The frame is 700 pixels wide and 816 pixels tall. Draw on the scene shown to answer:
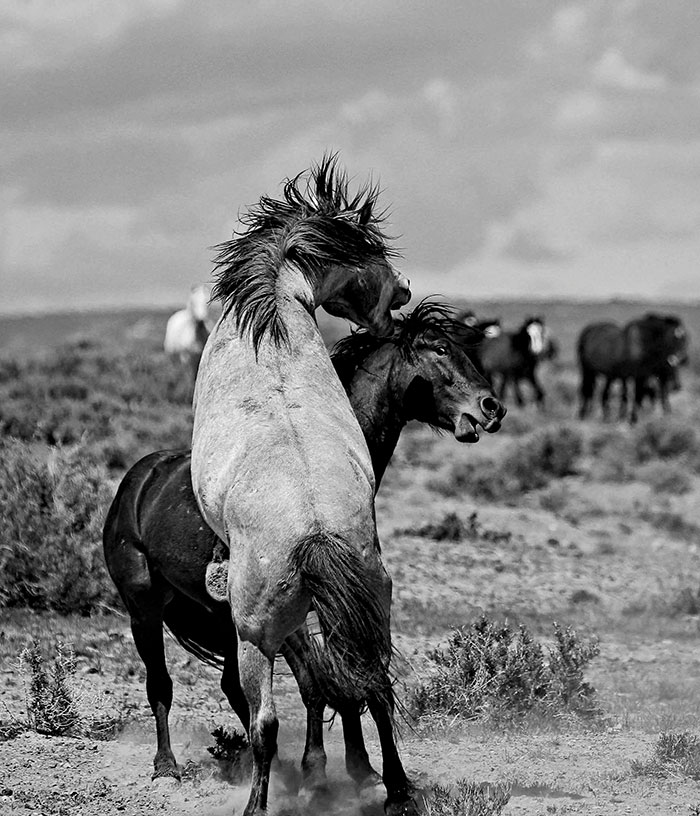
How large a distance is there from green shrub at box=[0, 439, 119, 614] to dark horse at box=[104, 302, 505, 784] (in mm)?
3435

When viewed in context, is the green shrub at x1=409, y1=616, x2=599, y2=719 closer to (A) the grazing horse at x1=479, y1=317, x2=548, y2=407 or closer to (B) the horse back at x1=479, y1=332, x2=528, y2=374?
(A) the grazing horse at x1=479, y1=317, x2=548, y2=407

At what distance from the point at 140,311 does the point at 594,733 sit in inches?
2510

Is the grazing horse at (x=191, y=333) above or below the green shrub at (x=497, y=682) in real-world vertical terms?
above

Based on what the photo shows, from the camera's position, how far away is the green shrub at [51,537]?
1054 centimetres

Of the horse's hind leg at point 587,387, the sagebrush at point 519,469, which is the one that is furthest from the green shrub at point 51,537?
the horse's hind leg at point 587,387

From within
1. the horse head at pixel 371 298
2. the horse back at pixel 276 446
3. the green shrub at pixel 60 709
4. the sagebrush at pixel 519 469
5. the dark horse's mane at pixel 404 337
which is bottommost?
the green shrub at pixel 60 709

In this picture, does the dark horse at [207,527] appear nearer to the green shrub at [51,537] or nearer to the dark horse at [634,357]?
the green shrub at [51,537]

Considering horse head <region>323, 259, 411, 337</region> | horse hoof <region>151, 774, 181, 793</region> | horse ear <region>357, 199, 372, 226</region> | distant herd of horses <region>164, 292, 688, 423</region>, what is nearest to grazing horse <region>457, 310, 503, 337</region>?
distant herd of horses <region>164, 292, 688, 423</region>

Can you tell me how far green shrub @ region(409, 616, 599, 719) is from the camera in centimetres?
814

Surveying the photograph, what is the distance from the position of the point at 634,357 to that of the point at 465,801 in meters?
24.3

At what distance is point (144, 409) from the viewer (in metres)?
21.7

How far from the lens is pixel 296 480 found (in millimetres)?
5488

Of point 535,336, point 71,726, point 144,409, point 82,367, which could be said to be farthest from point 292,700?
point 535,336

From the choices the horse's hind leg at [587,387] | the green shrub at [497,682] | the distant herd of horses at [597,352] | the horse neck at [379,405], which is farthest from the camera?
the horse's hind leg at [587,387]
